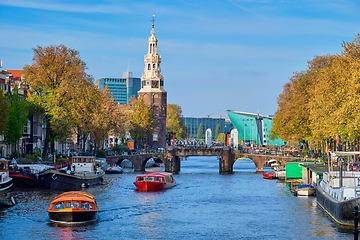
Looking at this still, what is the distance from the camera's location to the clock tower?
17612 centimetres

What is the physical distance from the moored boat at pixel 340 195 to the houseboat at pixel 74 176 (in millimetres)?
36353

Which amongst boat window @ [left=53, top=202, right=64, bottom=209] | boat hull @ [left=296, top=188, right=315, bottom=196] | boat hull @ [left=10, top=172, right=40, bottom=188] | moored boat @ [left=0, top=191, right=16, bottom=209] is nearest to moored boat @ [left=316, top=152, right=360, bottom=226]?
boat hull @ [left=296, top=188, right=315, bottom=196]

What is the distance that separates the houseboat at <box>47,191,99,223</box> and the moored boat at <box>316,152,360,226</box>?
22616mm

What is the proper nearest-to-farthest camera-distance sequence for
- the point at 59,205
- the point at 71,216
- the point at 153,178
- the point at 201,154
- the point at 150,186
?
the point at 71,216 < the point at 59,205 < the point at 150,186 < the point at 153,178 < the point at 201,154

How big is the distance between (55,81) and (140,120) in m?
69.0

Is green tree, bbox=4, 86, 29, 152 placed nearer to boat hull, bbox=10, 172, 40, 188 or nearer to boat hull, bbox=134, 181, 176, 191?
boat hull, bbox=10, 172, 40, 188

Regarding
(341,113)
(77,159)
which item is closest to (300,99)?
(341,113)

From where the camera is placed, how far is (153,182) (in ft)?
288

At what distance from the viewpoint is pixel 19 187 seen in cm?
7888

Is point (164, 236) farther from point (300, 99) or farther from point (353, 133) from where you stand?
point (300, 99)

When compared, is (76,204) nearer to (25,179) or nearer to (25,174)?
(25,174)

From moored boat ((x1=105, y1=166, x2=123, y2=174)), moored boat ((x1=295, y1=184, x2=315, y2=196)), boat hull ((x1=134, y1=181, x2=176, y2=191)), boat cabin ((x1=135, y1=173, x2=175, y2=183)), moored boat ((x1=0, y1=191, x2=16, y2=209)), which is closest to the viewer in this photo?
moored boat ((x1=0, y1=191, x2=16, y2=209))

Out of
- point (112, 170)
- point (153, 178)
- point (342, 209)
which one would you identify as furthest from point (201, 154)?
point (342, 209)

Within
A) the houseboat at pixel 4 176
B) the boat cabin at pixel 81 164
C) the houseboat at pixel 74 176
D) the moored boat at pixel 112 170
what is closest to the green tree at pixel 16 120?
the houseboat at pixel 74 176
